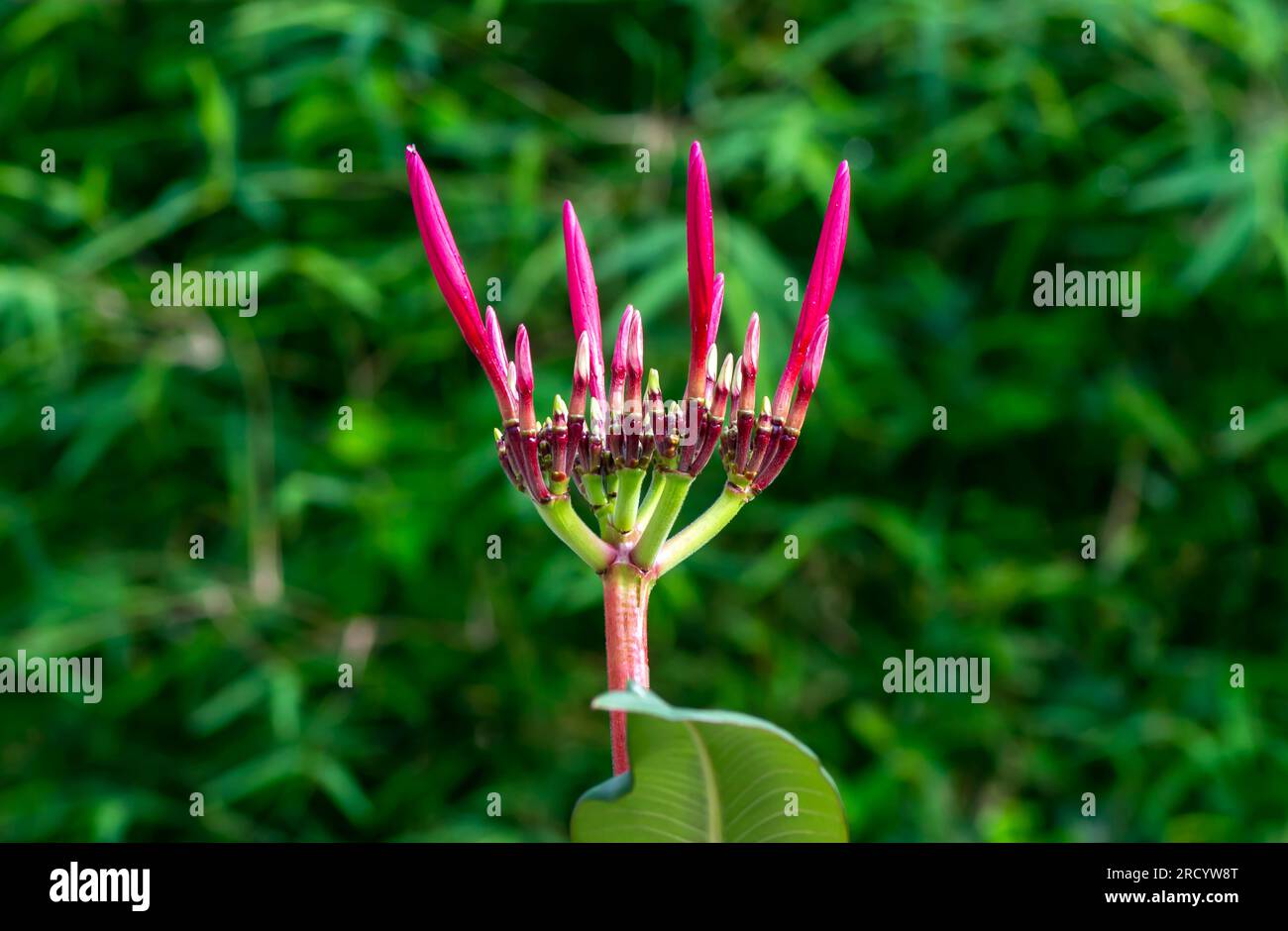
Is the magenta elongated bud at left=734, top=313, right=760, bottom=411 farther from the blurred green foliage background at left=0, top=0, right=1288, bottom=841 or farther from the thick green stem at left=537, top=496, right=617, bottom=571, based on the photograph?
the blurred green foliage background at left=0, top=0, right=1288, bottom=841

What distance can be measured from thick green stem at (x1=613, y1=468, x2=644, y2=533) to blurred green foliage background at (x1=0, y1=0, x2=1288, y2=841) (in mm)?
968

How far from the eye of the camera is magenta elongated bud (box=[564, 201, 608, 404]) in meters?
0.27

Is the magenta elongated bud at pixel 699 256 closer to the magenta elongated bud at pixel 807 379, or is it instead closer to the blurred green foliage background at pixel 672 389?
the magenta elongated bud at pixel 807 379

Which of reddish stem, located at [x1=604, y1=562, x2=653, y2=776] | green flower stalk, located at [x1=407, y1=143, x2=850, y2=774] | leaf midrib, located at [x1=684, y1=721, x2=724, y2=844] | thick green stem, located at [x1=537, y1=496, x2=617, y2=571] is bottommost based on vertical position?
leaf midrib, located at [x1=684, y1=721, x2=724, y2=844]

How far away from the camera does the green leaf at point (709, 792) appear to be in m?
0.24

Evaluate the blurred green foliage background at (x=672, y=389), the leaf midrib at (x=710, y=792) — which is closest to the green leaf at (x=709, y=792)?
the leaf midrib at (x=710, y=792)

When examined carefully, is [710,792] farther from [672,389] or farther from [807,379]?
[672,389]

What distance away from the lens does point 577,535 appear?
10.2 inches

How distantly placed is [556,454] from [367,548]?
106 centimetres

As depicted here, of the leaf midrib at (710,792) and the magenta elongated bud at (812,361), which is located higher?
the magenta elongated bud at (812,361)

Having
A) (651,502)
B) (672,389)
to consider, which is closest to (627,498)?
(651,502)

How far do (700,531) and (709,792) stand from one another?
0.06m

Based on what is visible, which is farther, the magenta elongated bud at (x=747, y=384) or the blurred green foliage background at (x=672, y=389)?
the blurred green foliage background at (x=672, y=389)

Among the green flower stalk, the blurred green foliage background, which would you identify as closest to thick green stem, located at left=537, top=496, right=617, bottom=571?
the green flower stalk
